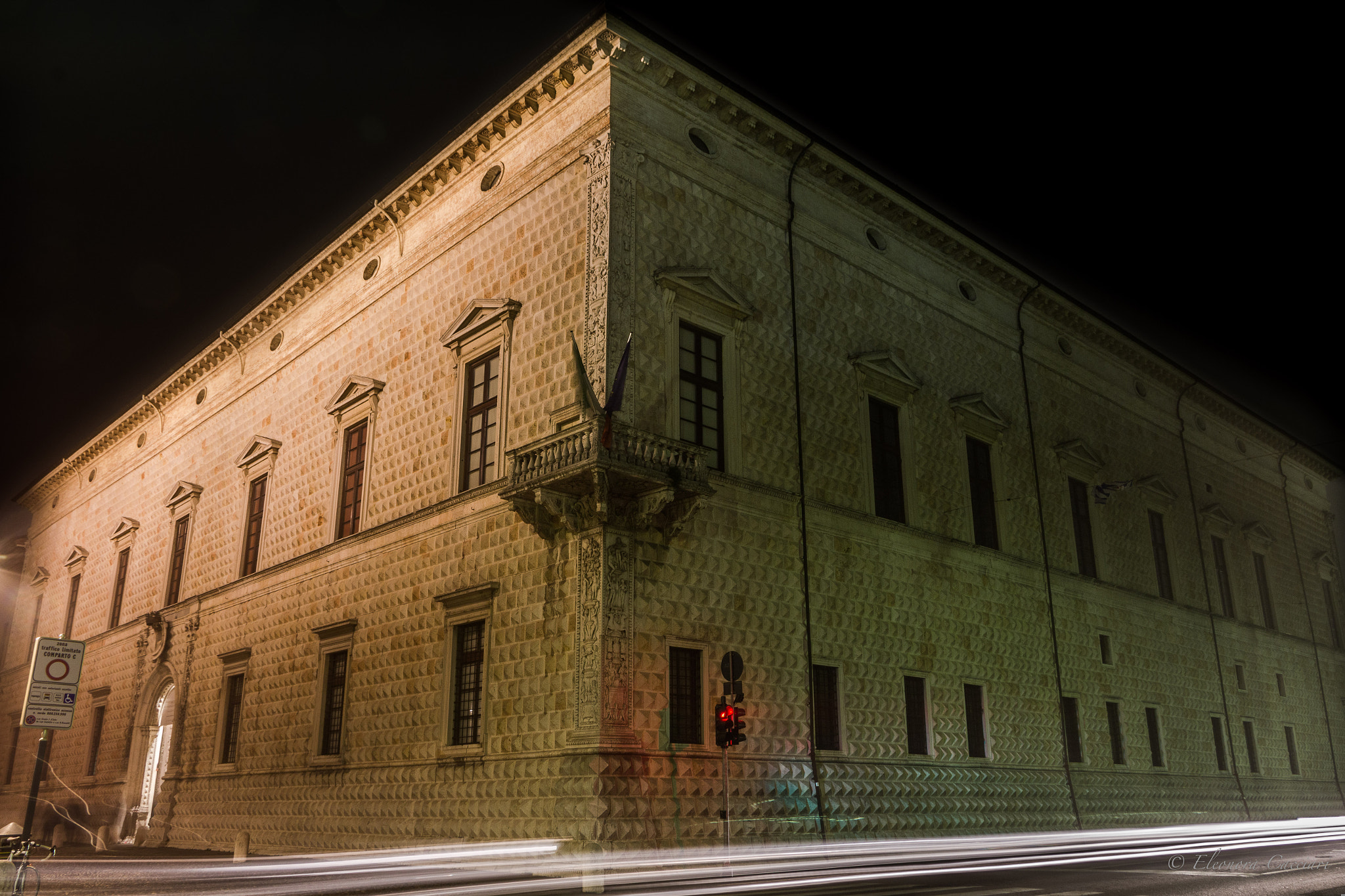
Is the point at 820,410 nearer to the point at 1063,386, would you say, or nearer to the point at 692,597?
the point at 692,597

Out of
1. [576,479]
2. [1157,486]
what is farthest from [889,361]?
[1157,486]

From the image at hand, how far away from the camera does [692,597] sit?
15805mm

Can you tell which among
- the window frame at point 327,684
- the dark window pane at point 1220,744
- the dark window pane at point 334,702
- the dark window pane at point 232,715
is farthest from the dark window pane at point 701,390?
the dark window pane at point 1220,744

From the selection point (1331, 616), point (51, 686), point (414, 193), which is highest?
point (414, 193)

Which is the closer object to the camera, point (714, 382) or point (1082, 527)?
point (714, 382)

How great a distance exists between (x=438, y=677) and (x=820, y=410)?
8.69 m

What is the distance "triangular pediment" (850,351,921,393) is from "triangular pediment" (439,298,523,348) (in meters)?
7.16

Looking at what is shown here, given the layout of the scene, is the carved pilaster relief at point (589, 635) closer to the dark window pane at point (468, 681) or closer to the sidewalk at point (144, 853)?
the dark window pane at point (468, 681)

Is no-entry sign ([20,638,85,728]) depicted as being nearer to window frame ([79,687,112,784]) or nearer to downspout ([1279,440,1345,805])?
window frame ([79,687,112,784])

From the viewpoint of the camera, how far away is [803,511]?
18219 mm

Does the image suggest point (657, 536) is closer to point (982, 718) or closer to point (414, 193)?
point (982, 718)

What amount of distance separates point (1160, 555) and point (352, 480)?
2300 cm

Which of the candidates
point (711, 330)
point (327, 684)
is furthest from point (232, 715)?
point (711, 330)

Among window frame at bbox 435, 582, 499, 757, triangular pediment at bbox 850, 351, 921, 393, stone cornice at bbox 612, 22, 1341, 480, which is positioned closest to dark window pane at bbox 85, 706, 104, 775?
window frame at bbox 435, 582, 499, 757
